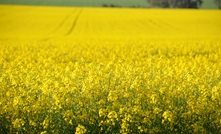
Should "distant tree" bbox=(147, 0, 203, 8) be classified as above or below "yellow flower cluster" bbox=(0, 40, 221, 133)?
below

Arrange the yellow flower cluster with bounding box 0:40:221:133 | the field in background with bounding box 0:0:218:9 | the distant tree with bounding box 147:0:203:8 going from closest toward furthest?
the yellow flower cluster with bounding box 0:40:221:133
the field in background with bounding box 0:0:218:9
the distant tree with bounding box 147:0:203:8

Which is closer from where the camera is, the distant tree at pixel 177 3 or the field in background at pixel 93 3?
the field in background at pixel 93 3

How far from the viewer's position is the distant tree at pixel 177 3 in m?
84.7

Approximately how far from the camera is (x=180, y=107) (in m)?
7.81

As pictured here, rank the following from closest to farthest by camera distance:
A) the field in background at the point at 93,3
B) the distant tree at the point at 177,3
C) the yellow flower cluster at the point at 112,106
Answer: the yellow flower cluster at the point at 112,106, the field in background at the point at 93,3, the distant tree at the point at 177,3

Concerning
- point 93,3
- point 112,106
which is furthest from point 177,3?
point 112,106

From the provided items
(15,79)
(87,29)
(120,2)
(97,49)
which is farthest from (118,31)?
(120,2)

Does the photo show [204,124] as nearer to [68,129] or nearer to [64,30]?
[68,129]

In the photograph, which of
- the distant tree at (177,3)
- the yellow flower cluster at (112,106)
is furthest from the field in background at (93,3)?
the yellow flower cluster at (112,106)

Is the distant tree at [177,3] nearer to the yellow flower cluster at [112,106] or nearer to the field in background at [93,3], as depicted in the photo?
the field in background at [93,3]

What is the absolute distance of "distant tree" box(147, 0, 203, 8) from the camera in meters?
84.7

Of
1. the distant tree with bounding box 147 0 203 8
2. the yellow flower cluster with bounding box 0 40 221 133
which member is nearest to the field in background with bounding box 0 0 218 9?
the distant tree with bounding box 147 0 203 8

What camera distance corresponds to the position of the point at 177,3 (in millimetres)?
85062

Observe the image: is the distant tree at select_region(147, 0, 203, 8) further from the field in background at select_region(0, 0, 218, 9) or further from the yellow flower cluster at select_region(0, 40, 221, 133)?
the yellow flower cluster at select_region(0, 40, 221, 133)
